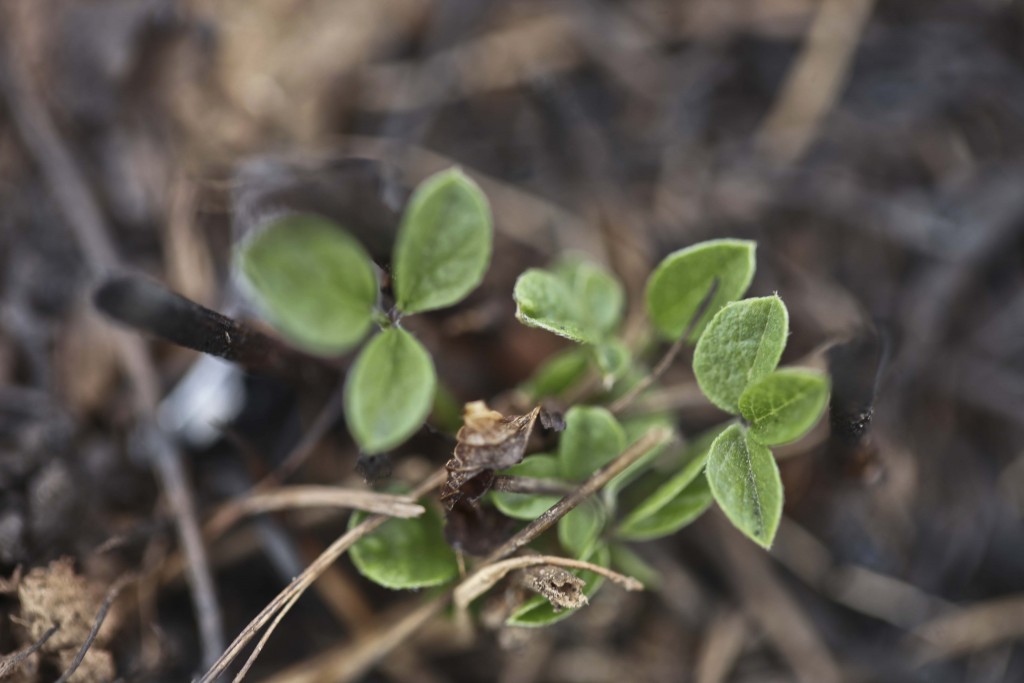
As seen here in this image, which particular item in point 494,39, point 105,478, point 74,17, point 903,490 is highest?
point 74,17

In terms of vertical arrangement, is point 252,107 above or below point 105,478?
above

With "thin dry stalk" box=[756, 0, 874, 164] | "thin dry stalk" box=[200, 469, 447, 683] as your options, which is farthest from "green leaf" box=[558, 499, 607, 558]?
"thin dry stalk" box=[756, 0, 874, 164]

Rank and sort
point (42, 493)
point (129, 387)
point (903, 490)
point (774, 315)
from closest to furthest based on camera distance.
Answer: point (774, 315) < point (42, 493) < point (129, 387) < point (903, 490)

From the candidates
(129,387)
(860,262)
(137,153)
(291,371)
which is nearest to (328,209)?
(291,371)

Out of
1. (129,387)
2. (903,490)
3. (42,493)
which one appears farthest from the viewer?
(903,490)

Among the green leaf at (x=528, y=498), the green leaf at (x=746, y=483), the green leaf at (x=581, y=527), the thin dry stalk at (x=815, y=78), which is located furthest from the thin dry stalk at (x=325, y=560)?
the thin dry stalk at (x=815, y=78)

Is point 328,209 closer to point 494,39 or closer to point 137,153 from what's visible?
point 137,153

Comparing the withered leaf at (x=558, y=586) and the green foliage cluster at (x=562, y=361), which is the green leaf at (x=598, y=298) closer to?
the green foliage cluster at (x=562, y=361)

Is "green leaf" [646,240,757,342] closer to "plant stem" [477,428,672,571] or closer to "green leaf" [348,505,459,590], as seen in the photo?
"plant stem" [477,428,672,571]
